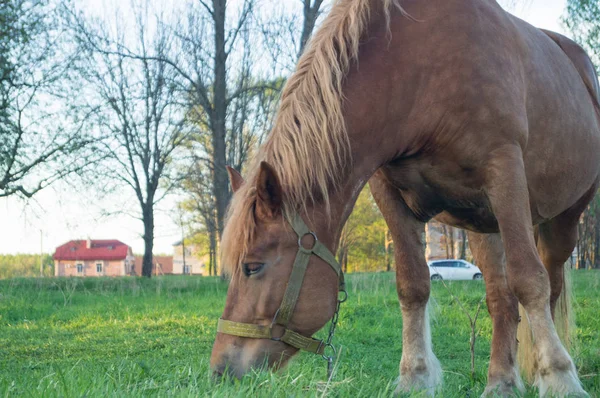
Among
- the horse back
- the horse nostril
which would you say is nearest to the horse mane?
the horse nostril

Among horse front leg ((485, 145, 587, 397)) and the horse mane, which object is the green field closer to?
horse front leg ((485, 145, 587, 397))

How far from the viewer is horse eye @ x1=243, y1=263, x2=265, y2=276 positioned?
2656 millimetres

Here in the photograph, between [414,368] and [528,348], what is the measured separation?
115 cm

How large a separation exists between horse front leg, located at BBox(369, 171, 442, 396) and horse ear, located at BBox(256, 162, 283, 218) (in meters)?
1.15

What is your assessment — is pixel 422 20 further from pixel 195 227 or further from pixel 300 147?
pixel 195 227

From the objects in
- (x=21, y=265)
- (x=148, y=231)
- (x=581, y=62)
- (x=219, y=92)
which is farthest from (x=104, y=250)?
(x=581, y=62)

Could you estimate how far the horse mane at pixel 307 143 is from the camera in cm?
267

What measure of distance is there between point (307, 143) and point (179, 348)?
371 cm

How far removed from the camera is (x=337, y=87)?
9.39ft

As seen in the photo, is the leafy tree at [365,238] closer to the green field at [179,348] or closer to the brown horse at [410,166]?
the green field at [179,348]

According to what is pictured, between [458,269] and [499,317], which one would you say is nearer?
[499,317]

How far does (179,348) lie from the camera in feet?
18.9

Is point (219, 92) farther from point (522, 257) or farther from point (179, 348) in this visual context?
point (522, 257)

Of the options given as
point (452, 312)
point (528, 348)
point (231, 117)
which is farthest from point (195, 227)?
point (528, 348)
